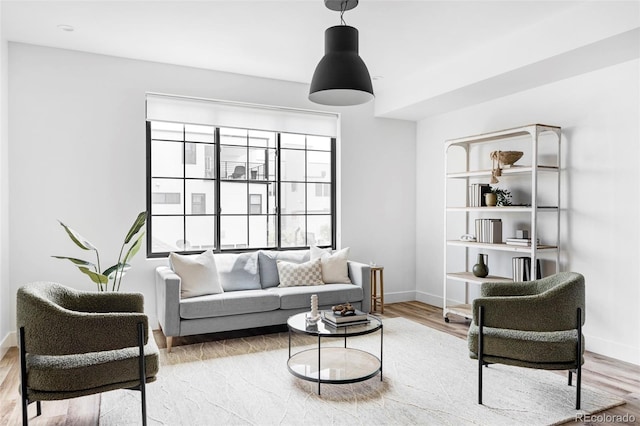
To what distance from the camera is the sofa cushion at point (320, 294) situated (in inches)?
173

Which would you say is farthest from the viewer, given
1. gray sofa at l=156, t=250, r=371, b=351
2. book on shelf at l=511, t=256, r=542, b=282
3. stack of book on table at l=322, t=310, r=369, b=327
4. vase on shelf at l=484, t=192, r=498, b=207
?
vase on shelf at l=484, t=192, r=498, b=207

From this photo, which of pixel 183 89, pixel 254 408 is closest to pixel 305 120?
pixel 183 89

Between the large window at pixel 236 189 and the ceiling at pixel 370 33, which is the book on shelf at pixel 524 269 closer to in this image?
the ceiling at pixel 370 33

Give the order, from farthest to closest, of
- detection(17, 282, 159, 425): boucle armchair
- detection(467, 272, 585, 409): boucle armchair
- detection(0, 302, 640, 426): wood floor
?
detection(467, 272, 585, 409): boucle armchair
detection(0, 302, 640, 426): wood floor
detection(17, 282, 159, 425): boucle armchair

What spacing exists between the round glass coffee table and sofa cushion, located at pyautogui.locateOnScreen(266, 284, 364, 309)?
2.34ft

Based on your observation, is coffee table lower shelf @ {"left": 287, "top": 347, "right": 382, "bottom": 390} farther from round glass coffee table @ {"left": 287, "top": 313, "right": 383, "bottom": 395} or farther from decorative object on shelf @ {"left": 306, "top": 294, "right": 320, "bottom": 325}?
decorative object on shelf @ {"left": 306, "top": 294, "right": 320, "bottom": 325}

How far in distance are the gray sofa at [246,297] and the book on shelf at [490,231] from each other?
1257 millimetres

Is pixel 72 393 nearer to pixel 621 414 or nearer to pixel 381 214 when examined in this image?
pixel 621 414

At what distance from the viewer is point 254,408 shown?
2.82 m

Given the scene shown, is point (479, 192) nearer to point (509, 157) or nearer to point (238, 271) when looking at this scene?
point (509, 157)

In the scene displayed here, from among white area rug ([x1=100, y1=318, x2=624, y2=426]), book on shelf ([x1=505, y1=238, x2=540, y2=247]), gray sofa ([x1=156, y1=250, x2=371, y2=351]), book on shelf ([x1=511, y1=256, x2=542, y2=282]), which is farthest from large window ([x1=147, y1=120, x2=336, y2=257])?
book on shelf ([x1=511, y1=256, x2=542, y2=282])

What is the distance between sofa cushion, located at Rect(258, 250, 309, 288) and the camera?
4.80 m

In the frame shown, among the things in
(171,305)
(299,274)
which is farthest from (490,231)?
(171,305)

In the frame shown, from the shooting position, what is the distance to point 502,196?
Result: 4.71 m
